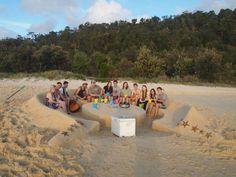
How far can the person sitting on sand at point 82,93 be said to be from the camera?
482 inches

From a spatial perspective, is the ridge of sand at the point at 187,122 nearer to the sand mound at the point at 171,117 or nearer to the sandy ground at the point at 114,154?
the sand mound at the point at 171,117

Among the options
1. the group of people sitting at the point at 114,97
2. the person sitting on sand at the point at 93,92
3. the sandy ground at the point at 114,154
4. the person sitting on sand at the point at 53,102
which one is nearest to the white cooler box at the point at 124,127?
the sandy ground at the point at 114,154

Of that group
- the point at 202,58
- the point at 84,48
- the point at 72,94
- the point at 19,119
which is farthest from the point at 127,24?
the point at 19,119

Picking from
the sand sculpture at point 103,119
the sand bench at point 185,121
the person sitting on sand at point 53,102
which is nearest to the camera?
the sand sculpture at point 103,119

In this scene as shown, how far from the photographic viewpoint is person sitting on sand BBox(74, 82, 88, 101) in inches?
482

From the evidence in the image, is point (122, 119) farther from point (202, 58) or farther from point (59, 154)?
point (202, 58)

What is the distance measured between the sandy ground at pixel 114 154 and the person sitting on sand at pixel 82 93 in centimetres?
314

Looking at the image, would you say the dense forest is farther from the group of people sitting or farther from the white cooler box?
the white cooler box

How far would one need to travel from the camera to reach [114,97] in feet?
Answer: 39.9

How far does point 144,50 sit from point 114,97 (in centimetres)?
2079

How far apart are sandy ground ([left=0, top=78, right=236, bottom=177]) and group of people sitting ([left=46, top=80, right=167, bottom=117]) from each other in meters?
1.69

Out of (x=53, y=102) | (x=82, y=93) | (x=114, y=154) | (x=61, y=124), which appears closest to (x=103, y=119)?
(x=61, y=124)

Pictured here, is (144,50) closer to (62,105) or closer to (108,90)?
(108,90)

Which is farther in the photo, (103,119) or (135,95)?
(135,95)
